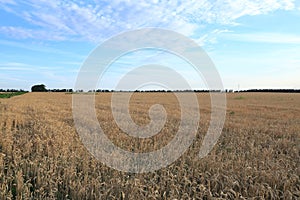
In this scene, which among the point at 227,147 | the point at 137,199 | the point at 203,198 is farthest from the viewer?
the point at 227,147

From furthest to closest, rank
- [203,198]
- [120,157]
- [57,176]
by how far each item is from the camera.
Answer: [120,157] → [57,176] → [203,198]

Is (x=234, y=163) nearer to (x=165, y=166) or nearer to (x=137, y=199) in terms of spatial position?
(x=165, y=166)

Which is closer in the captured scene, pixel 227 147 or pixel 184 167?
pixel 184 167

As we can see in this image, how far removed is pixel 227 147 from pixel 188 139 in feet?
4.59

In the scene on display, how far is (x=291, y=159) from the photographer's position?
6926mm

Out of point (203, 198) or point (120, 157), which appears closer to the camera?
point (203, 198)

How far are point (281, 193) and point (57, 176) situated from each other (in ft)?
13.4

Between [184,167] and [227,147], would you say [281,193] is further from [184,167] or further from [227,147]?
[227,147]

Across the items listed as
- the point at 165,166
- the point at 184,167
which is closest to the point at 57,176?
the point at 165,166

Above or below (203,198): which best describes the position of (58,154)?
above

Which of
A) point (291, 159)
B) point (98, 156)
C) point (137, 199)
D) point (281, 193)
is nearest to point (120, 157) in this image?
point (98, 156)

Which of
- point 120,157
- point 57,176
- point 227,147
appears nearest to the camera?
point 57,176

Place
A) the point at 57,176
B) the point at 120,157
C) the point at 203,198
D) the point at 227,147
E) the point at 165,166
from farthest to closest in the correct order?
the point at 227,147 < the point at 120,157 < the point at 165,166 < the point at 57,176 < the point at 203,198

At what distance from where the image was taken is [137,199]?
438cm
